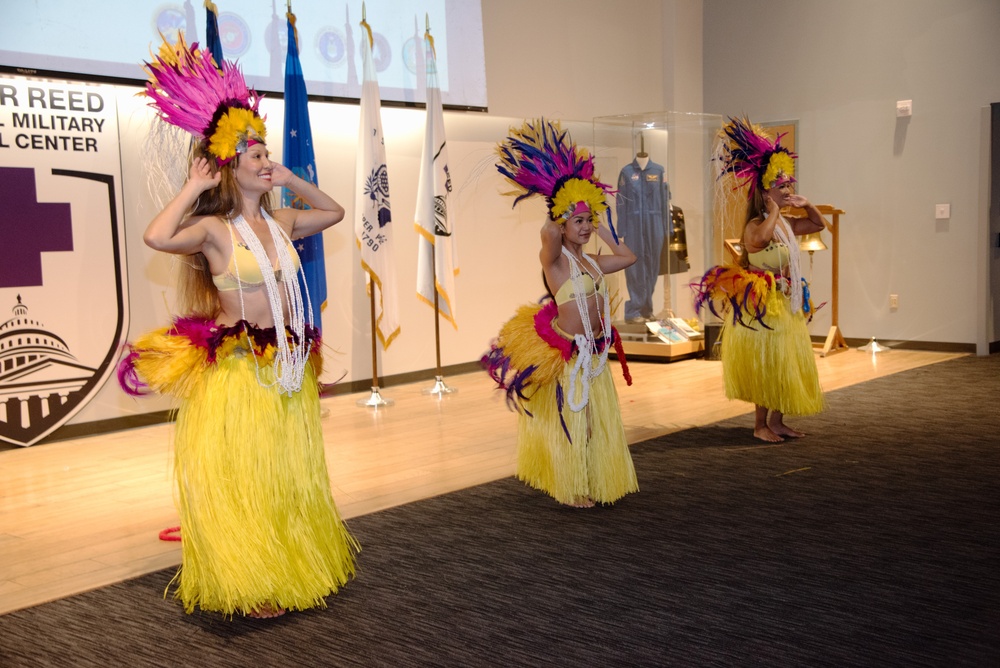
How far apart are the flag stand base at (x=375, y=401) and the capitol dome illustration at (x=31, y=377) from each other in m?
1.78

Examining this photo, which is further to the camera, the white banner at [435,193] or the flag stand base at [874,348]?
the flag stand base at [874,348]

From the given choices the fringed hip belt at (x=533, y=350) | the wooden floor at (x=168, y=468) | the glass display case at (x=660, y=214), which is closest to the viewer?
the wooden floor at (x=168, y=468)

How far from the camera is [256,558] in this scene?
9.08 ft

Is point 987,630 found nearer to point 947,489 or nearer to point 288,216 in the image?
point 947,489

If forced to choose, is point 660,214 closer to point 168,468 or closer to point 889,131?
point 889,131

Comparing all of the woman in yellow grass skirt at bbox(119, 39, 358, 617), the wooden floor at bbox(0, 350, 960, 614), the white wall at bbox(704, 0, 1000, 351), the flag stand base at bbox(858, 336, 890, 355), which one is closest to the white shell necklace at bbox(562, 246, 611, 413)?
the wooden floor at bbox(0, 350, 960, 614)

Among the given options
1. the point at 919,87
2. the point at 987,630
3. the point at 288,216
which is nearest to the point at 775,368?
the point at 987,630

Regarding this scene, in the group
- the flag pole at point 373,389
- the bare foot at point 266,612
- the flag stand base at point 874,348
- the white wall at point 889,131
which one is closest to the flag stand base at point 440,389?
the flag pole at point 373,389

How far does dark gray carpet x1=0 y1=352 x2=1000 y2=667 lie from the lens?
8.33ft

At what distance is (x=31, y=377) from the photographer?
5461 millimetres

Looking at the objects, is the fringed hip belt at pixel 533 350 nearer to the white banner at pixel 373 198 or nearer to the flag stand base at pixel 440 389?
the white banner at pixel 373 198

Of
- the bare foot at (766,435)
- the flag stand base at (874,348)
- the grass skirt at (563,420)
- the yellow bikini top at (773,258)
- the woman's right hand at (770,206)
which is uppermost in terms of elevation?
the woman's right hand at (770,206)

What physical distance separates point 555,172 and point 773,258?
5.24 feet

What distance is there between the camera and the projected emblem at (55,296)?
538 cm
